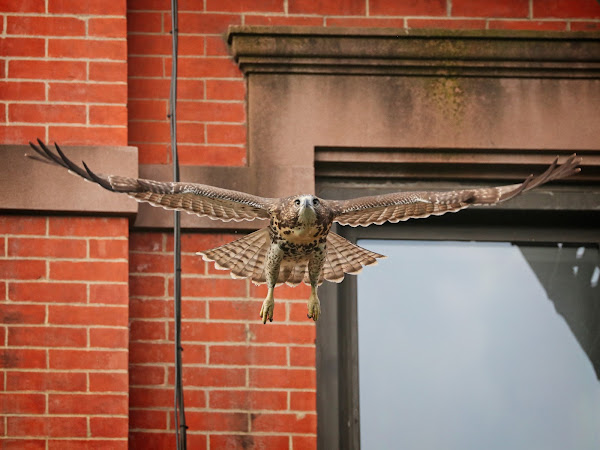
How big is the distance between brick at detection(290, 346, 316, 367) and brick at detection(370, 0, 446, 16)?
179 centimetres

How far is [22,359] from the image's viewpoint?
679 cm

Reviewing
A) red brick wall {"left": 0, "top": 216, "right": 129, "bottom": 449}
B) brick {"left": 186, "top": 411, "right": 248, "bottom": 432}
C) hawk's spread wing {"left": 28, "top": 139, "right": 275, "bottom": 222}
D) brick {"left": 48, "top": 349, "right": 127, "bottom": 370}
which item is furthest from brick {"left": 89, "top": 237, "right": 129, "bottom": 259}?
brick {"left": 186, "top": 411, "right": 248, "bottom": 432}

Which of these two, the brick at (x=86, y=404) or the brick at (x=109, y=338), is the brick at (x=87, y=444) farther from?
the brick at (x=109, y=338)

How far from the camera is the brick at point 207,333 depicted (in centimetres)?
708

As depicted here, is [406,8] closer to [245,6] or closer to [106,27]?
[245,6]

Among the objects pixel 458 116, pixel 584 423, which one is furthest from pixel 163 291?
pixel 584 423

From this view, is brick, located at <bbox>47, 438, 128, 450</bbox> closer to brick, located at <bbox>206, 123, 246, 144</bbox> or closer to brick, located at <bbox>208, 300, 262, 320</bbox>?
brick, located at <bbox>208, 300, 262, 320</bbox>

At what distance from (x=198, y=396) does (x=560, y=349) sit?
1871 mm

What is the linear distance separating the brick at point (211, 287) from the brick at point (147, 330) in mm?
181

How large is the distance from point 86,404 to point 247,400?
2.48 feet

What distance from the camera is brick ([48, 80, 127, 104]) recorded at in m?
7.17

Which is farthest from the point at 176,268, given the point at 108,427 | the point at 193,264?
the point at 108,427

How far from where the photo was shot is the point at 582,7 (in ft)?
25.4

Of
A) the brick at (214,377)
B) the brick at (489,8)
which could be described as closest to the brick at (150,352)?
the brick at (214,377)
